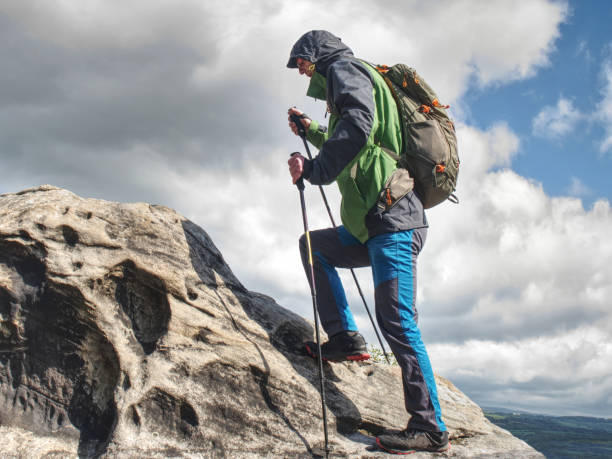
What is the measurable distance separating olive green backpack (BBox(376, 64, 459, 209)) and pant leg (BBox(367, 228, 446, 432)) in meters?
0.73

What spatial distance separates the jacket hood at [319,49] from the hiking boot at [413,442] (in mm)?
5049

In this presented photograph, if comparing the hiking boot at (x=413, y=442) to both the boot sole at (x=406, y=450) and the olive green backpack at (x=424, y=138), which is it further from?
the olive green backpack at (x=424, y=138)

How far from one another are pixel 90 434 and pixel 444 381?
683 centimetres

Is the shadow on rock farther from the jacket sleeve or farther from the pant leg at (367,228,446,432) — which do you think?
the jacket sleeve

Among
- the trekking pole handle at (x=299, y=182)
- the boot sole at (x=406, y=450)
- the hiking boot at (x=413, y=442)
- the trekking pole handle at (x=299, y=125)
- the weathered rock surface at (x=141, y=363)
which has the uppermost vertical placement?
the trekking pole handle at (x=299, y=125)

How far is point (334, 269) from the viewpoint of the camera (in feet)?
23.9

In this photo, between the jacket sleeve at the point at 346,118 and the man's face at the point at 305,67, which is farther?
the man's face at the point at 305,67

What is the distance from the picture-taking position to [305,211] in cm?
725

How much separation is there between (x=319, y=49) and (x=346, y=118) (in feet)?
4.97

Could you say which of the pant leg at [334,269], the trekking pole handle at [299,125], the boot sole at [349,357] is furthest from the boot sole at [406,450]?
the trekking pole handle at [299,125]

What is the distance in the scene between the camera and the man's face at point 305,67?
682cm

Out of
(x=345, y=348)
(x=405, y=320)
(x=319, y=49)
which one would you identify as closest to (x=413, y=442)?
(x=405, y=320)

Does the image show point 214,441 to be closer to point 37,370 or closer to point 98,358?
→ point 98,358

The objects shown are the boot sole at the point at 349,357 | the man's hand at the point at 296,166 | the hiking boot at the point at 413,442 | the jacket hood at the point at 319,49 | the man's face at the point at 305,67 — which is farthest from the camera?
the boot sole at the point at 349,357
